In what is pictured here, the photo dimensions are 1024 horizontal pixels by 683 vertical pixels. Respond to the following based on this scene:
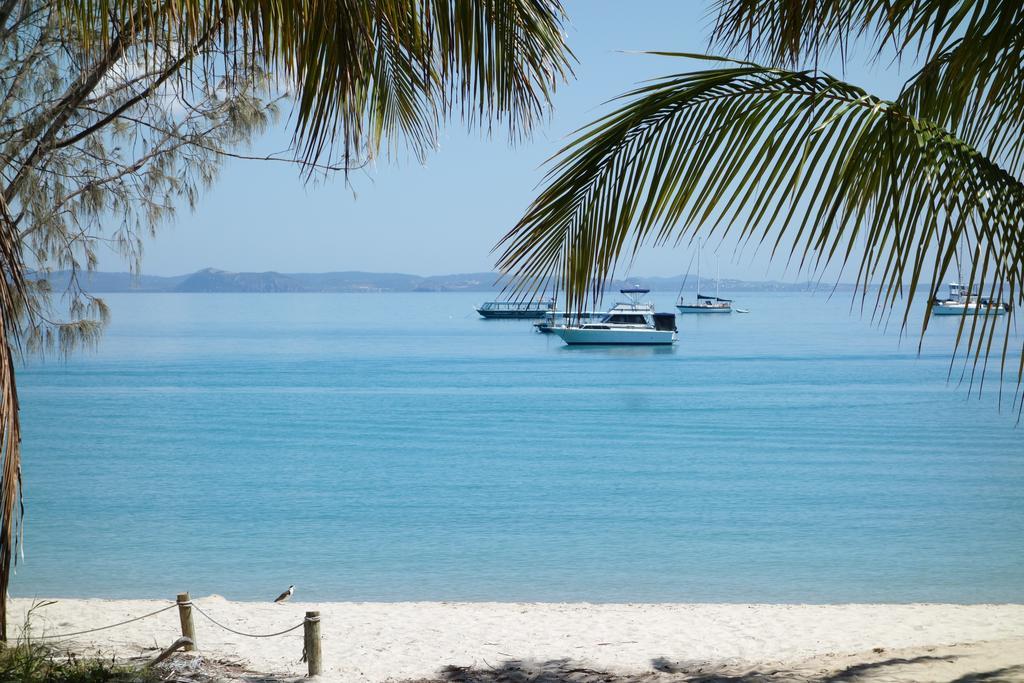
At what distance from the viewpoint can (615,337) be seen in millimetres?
59531

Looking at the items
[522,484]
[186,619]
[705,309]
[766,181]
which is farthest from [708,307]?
[766,181]

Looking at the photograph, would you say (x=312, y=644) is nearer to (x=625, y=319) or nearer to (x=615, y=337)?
(x=615, y=337)

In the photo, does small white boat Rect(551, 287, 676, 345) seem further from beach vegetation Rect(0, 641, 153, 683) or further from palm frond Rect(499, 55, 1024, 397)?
palm frond Rect(499, 55, 1024, 397)

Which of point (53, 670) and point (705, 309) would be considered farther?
point (705, 309)

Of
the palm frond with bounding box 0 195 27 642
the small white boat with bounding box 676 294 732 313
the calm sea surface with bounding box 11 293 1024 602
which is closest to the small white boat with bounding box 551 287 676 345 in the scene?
the calm sea surface with bounding box 11 293 1024 602

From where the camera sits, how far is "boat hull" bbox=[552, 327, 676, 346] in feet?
193

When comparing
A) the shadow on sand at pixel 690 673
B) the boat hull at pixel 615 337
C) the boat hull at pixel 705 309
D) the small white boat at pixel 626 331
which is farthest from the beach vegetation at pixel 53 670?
the boat hull at pixel 705 309

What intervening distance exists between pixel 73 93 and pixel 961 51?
4767mm

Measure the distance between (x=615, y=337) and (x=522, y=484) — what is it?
124 ft

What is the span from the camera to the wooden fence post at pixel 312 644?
19.9ft

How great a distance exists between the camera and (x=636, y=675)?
645 centimetres

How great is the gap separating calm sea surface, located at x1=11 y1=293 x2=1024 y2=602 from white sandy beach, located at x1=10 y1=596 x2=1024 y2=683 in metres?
2.96

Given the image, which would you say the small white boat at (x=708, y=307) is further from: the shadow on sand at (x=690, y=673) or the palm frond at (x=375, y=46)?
the palm frond at (x=375, y=46)

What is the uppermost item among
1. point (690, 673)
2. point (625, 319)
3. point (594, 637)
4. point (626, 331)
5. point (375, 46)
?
point (375, 46)
